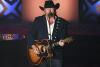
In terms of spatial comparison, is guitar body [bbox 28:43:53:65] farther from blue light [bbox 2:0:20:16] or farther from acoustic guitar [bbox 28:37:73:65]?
blue light [bbox 2:0:20:16]

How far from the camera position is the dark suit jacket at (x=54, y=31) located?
4.55m

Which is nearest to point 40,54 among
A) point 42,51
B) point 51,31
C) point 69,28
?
point 42,51

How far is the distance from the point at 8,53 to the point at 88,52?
147 centimetres

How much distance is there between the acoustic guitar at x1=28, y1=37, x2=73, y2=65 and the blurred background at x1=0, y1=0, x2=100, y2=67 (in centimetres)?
122

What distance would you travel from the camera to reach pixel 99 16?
613 cm

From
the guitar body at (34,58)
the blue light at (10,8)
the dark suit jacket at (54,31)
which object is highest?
the blue light at (10,8)

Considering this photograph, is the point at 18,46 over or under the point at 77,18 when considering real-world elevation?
under

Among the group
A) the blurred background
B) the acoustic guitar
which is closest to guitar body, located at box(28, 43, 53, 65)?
the acoustic guitar

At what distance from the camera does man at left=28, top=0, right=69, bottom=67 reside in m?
4.51

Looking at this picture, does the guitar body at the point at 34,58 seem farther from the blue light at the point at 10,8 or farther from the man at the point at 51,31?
the blue light at the point at 10,8

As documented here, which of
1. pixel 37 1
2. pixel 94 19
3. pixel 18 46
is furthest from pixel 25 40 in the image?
pixel 94 19

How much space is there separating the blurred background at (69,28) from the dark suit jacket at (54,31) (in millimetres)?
1261

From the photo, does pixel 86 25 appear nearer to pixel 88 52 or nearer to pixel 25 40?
pixel 88 52

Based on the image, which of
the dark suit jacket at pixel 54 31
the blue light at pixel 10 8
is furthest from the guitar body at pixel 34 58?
the blue light at pixel 10 8
